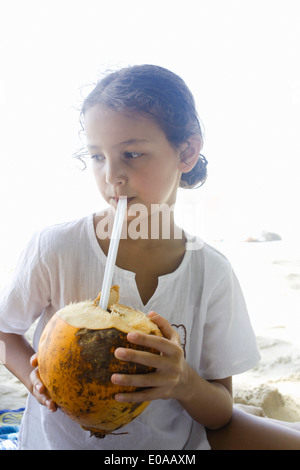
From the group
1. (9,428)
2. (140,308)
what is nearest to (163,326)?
(140,308)

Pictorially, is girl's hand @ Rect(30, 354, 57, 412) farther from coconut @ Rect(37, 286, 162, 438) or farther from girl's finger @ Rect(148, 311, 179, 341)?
girl's finger @ Rect(148, 311, 179, 341)

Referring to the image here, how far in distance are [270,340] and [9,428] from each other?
1.53 meters

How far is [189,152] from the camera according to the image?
1.10 metres

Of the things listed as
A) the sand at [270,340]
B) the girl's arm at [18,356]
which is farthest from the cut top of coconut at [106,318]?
the sand at [270,340]

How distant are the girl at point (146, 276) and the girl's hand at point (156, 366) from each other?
78 millimetres

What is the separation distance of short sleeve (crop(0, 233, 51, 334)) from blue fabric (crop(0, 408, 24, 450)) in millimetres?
401

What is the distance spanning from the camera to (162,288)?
1.03 meters

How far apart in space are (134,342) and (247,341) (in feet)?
1.76

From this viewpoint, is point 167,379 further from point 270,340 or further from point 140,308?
point 270,340

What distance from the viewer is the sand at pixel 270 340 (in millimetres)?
1778

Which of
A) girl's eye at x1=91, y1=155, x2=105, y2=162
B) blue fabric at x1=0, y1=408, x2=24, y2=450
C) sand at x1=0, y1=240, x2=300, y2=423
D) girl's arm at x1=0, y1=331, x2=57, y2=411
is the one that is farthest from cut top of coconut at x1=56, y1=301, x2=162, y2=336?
sand at x1=0, y1=240, x2=300, y2=423

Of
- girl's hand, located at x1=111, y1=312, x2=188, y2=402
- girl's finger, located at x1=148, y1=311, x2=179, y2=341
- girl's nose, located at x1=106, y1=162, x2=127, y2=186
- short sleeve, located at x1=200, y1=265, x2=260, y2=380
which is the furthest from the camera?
short sleeve, located at x1=200, y1=265, x2=260, y2=380

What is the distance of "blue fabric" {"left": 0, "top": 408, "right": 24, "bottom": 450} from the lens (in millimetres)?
1179
